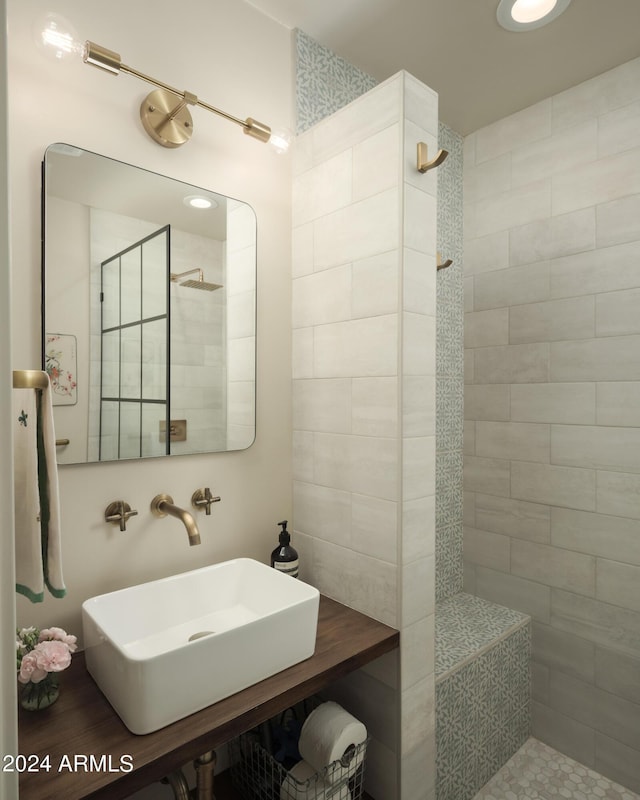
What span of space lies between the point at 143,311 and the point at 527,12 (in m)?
1.59

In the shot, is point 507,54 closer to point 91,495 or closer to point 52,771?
point 91,495

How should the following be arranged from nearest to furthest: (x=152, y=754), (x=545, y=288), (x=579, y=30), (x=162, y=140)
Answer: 1. (x=152, y=754)
2. (x=162, y=140)
3. (x=579, y=30)
4. (x=545, y=288)

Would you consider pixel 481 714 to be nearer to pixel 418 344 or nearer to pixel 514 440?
pixel 514 440

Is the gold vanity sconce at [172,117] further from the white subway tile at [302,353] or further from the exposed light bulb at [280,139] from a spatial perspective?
the white subway tile at [302,353]

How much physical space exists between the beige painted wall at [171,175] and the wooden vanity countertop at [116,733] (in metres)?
0.26

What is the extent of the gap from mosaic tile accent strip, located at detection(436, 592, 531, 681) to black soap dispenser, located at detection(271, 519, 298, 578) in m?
0.60

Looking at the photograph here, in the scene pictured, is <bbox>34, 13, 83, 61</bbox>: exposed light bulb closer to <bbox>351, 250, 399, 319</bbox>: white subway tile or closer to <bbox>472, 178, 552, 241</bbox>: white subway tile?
<bbox>351, 250, 399, 319</bbox>: white subway tile

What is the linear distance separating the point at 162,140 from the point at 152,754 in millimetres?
1461

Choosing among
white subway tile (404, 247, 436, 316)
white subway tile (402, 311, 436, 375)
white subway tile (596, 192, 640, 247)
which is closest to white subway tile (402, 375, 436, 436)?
white subway tile (402, 311, 436, 375)

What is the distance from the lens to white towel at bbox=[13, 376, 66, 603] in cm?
84

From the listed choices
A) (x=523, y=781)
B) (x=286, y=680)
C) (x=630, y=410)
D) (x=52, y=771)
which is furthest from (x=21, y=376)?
(x=523, y=781)

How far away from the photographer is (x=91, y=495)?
1.27 m

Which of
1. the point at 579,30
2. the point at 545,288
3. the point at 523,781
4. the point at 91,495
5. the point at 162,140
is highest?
the point at 579,30

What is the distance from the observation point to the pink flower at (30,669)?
966 mm
